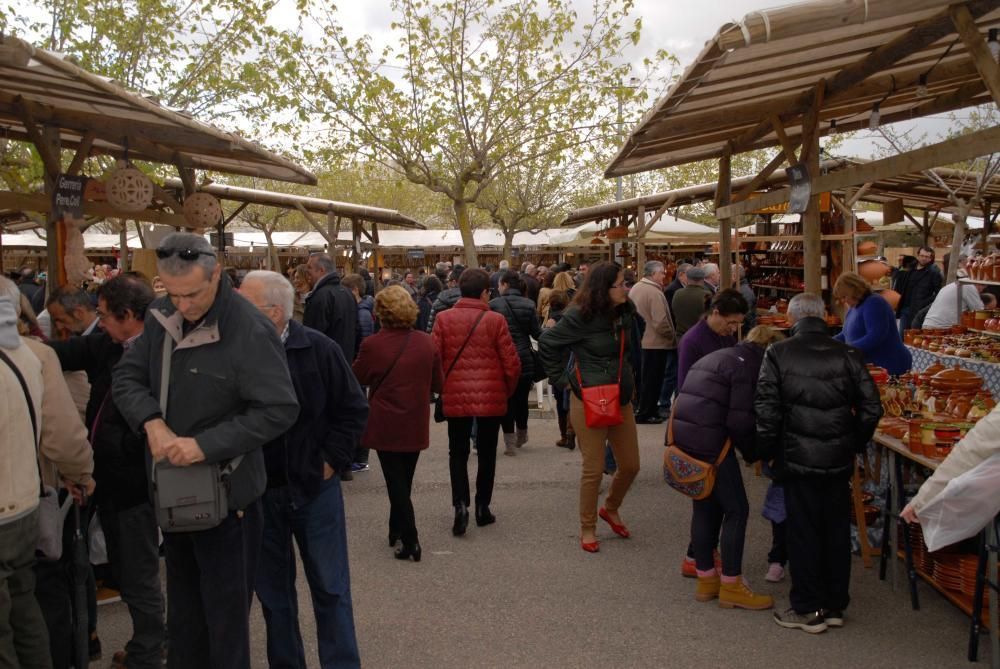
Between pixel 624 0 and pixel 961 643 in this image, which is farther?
pixel 624 0

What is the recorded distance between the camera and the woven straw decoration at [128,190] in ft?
26.0

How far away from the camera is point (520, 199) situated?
35.1 m

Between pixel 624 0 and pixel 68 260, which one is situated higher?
pixel 624 0

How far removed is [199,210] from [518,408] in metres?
4.33

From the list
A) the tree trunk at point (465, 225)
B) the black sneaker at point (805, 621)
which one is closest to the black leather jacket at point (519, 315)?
the black sneaker at point (805, 621)

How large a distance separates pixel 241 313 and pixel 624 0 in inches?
597

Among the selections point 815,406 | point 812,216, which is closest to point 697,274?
point 812,216

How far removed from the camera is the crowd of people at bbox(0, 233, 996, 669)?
305 centimetres

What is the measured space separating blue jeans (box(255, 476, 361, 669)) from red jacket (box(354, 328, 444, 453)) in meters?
1.69

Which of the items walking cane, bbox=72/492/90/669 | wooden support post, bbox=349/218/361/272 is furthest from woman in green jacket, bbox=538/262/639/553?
wooden support post, bbox=349/218/361/272

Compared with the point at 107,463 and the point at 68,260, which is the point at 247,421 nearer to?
the point at 107,463

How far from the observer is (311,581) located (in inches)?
154

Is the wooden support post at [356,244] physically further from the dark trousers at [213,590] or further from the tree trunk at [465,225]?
the dark trousers at [213,590]

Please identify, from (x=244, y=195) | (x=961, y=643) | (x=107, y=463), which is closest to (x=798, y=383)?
(x=961, y=643)
